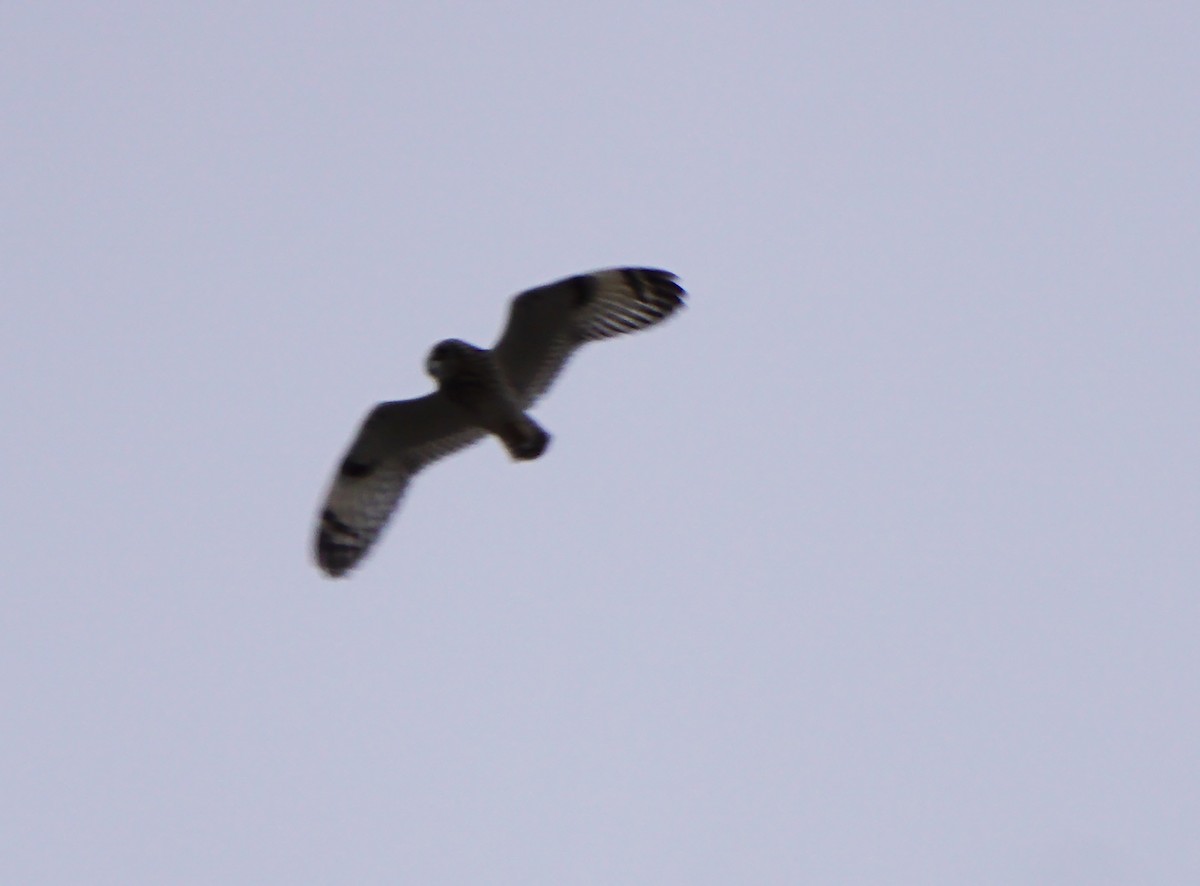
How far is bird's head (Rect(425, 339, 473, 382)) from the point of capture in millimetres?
11195

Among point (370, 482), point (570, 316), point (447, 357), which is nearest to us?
point (447, 357)

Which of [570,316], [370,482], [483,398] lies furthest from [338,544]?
[570,316]

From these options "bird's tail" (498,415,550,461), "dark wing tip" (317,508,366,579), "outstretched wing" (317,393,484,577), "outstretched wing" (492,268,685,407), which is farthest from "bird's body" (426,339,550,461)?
"dark wing tip" (317,508,366,579)

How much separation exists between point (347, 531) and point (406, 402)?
114cm

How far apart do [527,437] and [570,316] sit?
104 centimetres

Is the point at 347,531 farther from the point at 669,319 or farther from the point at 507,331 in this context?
the point at 669,319

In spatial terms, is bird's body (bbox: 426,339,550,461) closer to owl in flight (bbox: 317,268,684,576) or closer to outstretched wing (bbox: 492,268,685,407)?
owl in flight (bbox: 317,268,684,576)

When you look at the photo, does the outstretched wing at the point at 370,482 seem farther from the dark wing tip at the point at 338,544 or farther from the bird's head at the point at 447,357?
the bird's head at the point at 447,357

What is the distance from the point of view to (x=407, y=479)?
39.8 ft

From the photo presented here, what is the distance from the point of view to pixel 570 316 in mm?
11734

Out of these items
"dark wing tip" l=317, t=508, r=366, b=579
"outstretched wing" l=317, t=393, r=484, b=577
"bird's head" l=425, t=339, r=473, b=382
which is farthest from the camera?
"dark wing tip" l=317, t=508, r=366, b=579

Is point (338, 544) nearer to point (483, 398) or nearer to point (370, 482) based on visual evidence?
point (370, 482)

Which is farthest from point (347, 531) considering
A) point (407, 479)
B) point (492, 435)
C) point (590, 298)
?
point (590, 298)

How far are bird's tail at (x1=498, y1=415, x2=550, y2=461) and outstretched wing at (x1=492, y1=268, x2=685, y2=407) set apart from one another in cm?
43
